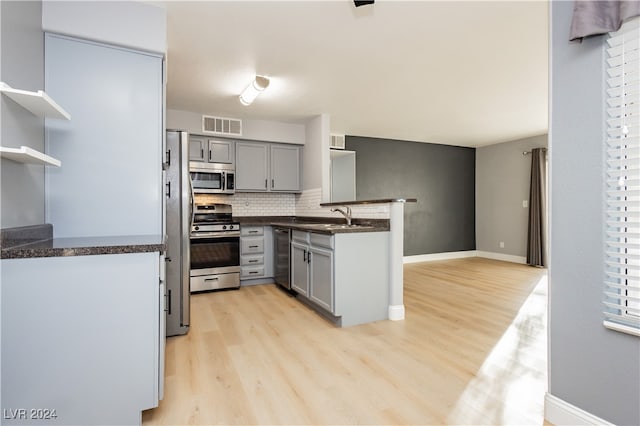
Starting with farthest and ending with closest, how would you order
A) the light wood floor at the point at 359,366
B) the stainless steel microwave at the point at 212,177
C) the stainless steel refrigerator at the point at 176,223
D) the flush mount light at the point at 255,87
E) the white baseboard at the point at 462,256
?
the white baseboard at the point at 462,256, the stainless steel microwave at the point at 212,177, the flush mount light at the point at 255,87, the stainless steel refrigerator at the point at 176,223, the light wood floor at the point at 359,366

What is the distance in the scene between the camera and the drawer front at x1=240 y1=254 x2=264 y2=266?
15.1 feet

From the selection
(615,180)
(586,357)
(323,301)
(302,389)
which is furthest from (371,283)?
(615,180)

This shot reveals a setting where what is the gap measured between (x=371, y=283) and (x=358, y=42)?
2.22 meters

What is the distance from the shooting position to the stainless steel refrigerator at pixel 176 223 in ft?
9.24

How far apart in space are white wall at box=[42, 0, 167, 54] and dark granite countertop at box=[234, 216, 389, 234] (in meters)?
2.01

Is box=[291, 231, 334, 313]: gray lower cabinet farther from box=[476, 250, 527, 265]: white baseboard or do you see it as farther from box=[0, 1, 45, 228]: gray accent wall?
box=[476, 250, 527, 265]: white baseboard

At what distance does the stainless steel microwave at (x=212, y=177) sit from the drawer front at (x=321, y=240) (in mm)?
1924

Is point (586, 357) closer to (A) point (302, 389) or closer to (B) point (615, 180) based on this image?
→ (B) point (615, 180)

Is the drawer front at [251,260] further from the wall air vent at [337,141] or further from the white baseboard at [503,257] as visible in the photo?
the white baseboard at [503,257]

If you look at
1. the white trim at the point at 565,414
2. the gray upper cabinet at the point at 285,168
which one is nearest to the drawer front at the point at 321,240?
the white trim at the point at 565,414

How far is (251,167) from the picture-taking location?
5.00 metres

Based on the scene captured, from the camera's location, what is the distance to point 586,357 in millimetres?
1509

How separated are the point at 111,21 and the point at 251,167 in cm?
294

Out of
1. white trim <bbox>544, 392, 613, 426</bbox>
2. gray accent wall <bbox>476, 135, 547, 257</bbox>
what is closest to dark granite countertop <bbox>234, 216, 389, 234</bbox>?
white trim <bbox>544, 392, 613, 426</bbox>
